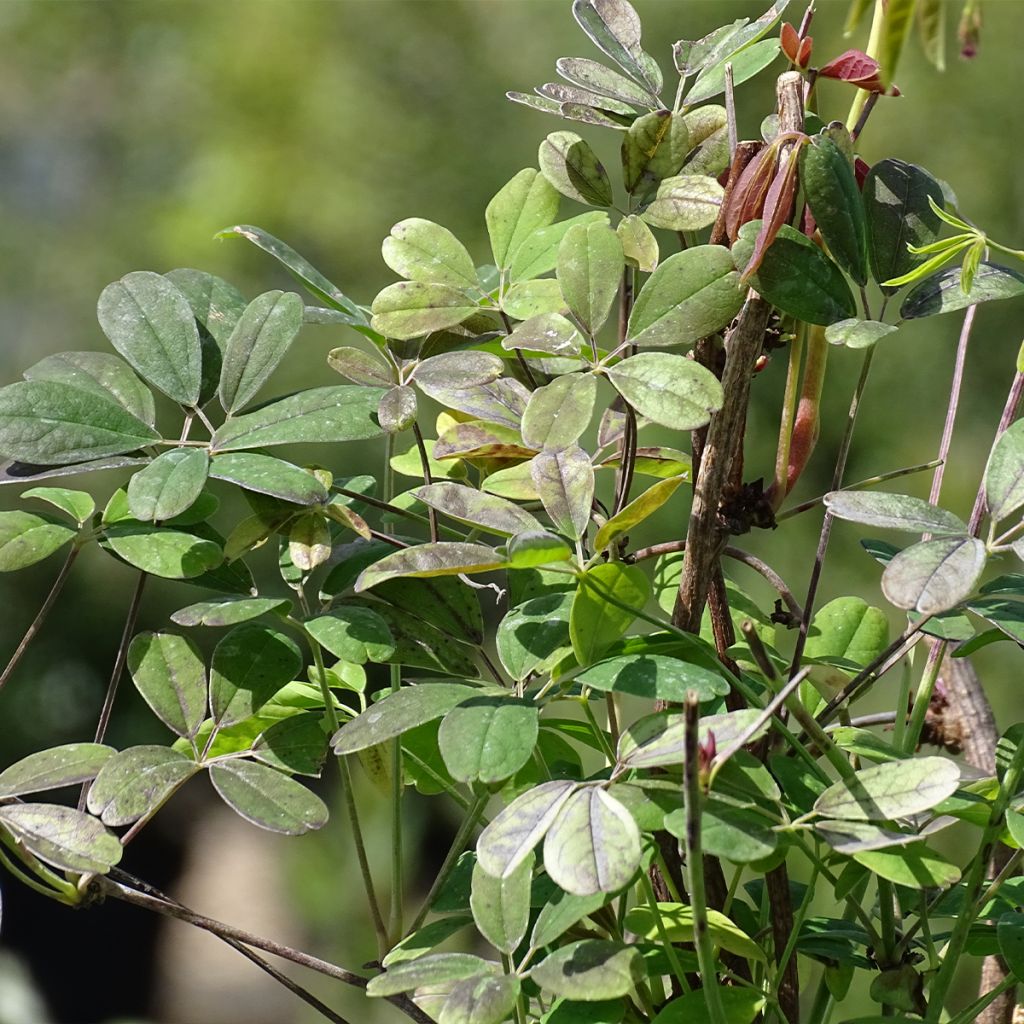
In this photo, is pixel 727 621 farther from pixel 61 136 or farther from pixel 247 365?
pixel 61 136

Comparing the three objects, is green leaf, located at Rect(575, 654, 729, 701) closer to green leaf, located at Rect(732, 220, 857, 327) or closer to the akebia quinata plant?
the akebia quinata plant

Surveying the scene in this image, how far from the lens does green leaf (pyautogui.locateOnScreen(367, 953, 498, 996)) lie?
13.3 inches

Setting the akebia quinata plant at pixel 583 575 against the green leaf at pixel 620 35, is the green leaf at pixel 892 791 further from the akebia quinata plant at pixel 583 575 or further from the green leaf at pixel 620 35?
the green leaf at pixel 620 35

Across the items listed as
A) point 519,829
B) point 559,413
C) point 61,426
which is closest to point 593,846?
point 519,829

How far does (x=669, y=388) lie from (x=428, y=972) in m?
0.20

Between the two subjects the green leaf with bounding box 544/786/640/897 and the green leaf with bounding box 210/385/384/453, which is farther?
the green leaf with bounding box 210/385/384/453

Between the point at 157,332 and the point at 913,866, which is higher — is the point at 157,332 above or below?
above

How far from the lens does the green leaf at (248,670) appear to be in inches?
15.6

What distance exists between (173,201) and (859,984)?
181cm

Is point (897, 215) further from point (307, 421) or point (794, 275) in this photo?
point (307, 421)

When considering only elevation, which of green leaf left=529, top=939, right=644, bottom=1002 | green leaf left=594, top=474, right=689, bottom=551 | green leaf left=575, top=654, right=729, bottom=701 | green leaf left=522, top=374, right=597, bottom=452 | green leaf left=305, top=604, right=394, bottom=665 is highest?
green leaf left=522, top=374, right=597, bottom=452

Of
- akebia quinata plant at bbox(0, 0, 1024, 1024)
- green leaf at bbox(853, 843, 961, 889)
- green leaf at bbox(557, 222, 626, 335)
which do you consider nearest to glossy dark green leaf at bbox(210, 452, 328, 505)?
akebia quinata plant at bbox(0, 0, 1024, 1024)

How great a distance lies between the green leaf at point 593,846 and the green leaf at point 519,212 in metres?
0.26

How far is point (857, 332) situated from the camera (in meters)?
0.36
